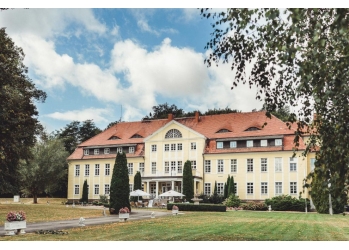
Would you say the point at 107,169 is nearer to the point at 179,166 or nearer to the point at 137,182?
the point at 137,182

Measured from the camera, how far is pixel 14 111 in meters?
18.8

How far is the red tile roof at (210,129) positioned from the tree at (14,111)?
12.4 meters

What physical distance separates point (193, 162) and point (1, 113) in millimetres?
20772

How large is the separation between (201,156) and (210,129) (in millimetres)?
2193

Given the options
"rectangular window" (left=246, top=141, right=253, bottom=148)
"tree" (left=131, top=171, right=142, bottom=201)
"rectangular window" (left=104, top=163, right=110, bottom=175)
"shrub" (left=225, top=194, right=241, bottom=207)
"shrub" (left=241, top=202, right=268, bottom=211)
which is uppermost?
"rectangular window" (left=246, top=141, right=253, bottom=148)

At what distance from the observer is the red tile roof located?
107 ft

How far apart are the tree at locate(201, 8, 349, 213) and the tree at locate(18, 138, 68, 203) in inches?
1102

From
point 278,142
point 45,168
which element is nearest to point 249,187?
point 278,142

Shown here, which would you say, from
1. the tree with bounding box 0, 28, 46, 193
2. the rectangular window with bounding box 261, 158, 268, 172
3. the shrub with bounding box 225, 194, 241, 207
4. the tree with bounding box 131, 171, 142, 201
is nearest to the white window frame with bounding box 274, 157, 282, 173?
the rectangular window with bounding box 261, 158, 268, 172

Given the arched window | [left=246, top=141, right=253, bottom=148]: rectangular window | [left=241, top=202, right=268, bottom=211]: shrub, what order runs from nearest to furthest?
[left=241, top=202, right=268, bottom=211]: shrub
[left=246, top=141, right=253, bottom=148]: rectangular window
the arched window

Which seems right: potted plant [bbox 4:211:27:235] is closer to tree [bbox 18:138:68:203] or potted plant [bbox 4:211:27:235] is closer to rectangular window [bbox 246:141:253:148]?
tree [bbox 18:138:68:203]

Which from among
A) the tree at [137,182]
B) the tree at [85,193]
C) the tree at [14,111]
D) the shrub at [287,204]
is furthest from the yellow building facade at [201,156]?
the tree at [14,111]

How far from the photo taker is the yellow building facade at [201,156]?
3256 cm

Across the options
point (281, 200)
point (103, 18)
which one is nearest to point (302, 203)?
point (281, 200)
